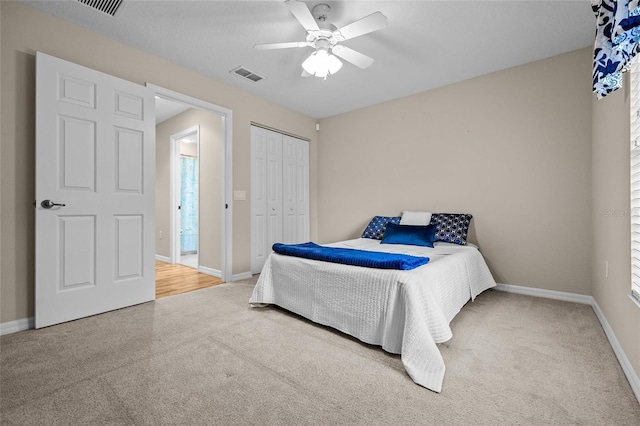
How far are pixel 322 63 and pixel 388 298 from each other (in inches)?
73.6

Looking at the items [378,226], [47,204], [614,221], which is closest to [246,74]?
[47,204]

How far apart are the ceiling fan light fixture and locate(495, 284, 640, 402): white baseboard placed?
2633mm

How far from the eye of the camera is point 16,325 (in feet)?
7.23

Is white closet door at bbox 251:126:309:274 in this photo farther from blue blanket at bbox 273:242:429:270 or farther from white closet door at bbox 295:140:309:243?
blue blanket at bbox 273:242:429:270

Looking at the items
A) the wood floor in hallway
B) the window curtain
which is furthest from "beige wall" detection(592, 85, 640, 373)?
the wood floor in hallway

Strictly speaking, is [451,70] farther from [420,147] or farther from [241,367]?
[241,367]

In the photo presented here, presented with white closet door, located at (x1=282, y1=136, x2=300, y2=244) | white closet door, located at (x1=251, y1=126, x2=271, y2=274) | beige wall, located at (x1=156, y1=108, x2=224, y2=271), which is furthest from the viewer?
white closet door, located at (x1=282, y1=136, x2=300, y2=244)

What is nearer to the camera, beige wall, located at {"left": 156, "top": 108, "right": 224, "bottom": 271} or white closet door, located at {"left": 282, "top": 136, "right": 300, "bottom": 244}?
beige wall, located at {"left": 156, "top": 108, "right": 224, "bottom": 271}

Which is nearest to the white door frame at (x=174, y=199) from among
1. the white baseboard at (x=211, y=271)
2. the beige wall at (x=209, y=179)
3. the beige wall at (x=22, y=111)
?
the beige wall at (x=209, y=179)

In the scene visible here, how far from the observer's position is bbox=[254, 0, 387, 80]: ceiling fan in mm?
2078

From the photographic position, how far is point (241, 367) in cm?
168

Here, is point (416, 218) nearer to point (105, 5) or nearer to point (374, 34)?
point (374, 34)

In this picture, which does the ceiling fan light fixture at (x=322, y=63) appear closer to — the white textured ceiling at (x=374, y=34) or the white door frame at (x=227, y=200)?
the white textured ceiling at (x=374, y=34)

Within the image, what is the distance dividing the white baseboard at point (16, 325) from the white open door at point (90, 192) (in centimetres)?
11
